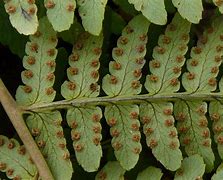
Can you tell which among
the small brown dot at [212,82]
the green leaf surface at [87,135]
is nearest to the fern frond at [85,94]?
the green leaf surface at [87,135]

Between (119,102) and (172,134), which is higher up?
(119,102)

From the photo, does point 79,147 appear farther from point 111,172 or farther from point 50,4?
point 50,4

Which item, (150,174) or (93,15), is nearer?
(93,15)

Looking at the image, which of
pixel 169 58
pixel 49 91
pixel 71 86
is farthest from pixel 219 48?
pixel 49 91

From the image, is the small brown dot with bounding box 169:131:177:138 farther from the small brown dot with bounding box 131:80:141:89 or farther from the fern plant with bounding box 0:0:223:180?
the small brown dot with bounding box 131:80:141:89

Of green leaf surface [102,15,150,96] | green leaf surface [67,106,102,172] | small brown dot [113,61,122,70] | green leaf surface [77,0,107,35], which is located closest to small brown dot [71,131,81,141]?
green leaf surface [67,106,102,172]

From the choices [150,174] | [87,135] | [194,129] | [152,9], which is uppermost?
[152,9]

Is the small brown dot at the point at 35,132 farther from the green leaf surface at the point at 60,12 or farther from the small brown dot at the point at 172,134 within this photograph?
the small brown dot at the point at 172,134
